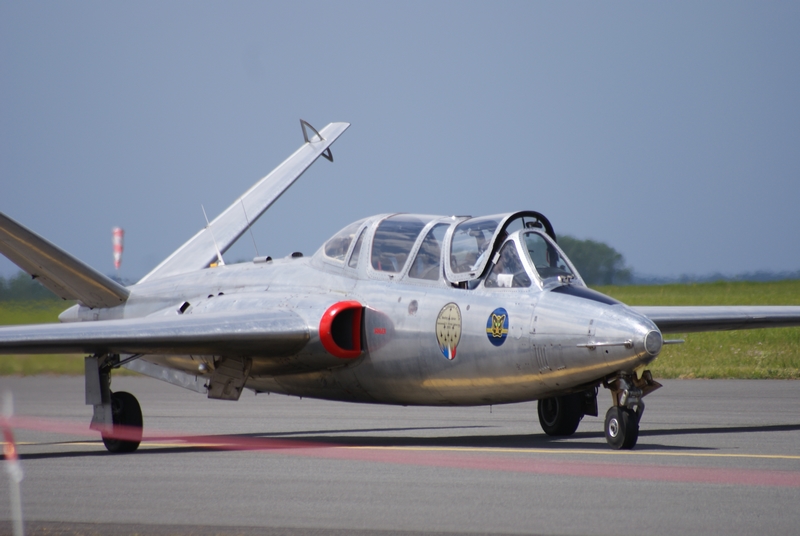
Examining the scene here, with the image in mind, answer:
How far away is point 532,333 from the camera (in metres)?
11.4

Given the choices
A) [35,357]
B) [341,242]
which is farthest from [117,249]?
[341,242]

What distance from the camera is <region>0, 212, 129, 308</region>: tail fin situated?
589 inches

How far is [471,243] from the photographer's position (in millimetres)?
12766

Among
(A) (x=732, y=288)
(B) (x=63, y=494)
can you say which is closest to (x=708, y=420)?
(B) (x=63, y=494)

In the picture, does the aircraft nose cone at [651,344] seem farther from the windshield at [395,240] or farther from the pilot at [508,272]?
the windshield at [395,240]

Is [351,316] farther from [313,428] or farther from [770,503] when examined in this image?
[770,503]

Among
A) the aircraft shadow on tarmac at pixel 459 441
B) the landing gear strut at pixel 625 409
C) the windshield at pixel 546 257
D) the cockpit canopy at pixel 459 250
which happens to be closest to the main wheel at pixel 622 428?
the landing gear strut at pixel 625 409

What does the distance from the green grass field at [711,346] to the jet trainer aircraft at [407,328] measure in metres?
7.49

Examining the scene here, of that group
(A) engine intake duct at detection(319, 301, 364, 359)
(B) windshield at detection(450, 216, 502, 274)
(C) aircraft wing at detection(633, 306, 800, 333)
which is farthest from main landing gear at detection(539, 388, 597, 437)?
(A) engine intake duct at detection(319, 301, 364, 359)

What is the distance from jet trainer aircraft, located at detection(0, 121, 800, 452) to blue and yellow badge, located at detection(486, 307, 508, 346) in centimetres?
2

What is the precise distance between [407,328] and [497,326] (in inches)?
59.2

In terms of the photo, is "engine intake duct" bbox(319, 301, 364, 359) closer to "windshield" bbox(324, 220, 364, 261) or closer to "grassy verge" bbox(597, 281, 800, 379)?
"windshield" bbox(324, 220, 364, 261)

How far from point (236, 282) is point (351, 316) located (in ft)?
9.90

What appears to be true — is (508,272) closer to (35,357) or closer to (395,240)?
(395,240)
